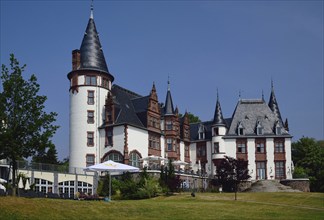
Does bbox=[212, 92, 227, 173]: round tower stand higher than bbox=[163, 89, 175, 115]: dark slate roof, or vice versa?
bbox=[163, 89, 175, 115]: dark slate roof

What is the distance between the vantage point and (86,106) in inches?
2258

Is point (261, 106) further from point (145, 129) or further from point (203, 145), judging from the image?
point (145, 129)

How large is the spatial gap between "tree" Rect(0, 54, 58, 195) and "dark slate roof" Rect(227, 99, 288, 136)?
38968mm

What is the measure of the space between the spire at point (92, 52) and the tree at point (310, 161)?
29.9 metres

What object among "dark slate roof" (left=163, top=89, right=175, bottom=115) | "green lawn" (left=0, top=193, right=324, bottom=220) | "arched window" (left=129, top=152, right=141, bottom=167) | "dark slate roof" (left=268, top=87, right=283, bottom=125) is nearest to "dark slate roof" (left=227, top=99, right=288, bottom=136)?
"dark slate roof" (left=268, top=87, right=283, bottom=125)

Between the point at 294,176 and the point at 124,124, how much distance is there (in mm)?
24844

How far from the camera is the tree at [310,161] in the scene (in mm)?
65188

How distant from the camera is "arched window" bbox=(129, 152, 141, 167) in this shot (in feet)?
183

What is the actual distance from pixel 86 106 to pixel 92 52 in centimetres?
698

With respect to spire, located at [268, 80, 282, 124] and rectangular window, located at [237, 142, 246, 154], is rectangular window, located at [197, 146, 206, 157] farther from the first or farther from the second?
spire, located at [268, 80, 282, 124]

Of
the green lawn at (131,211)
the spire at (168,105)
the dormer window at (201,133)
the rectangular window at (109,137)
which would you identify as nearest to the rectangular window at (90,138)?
the rectangular window at (109,137)

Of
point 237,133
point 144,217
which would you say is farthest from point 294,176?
point 144,217

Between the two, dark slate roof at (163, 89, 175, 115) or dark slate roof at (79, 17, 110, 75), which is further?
dark slate roof at (163, 89, 175, 115)

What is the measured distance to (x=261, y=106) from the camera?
2746 inches
